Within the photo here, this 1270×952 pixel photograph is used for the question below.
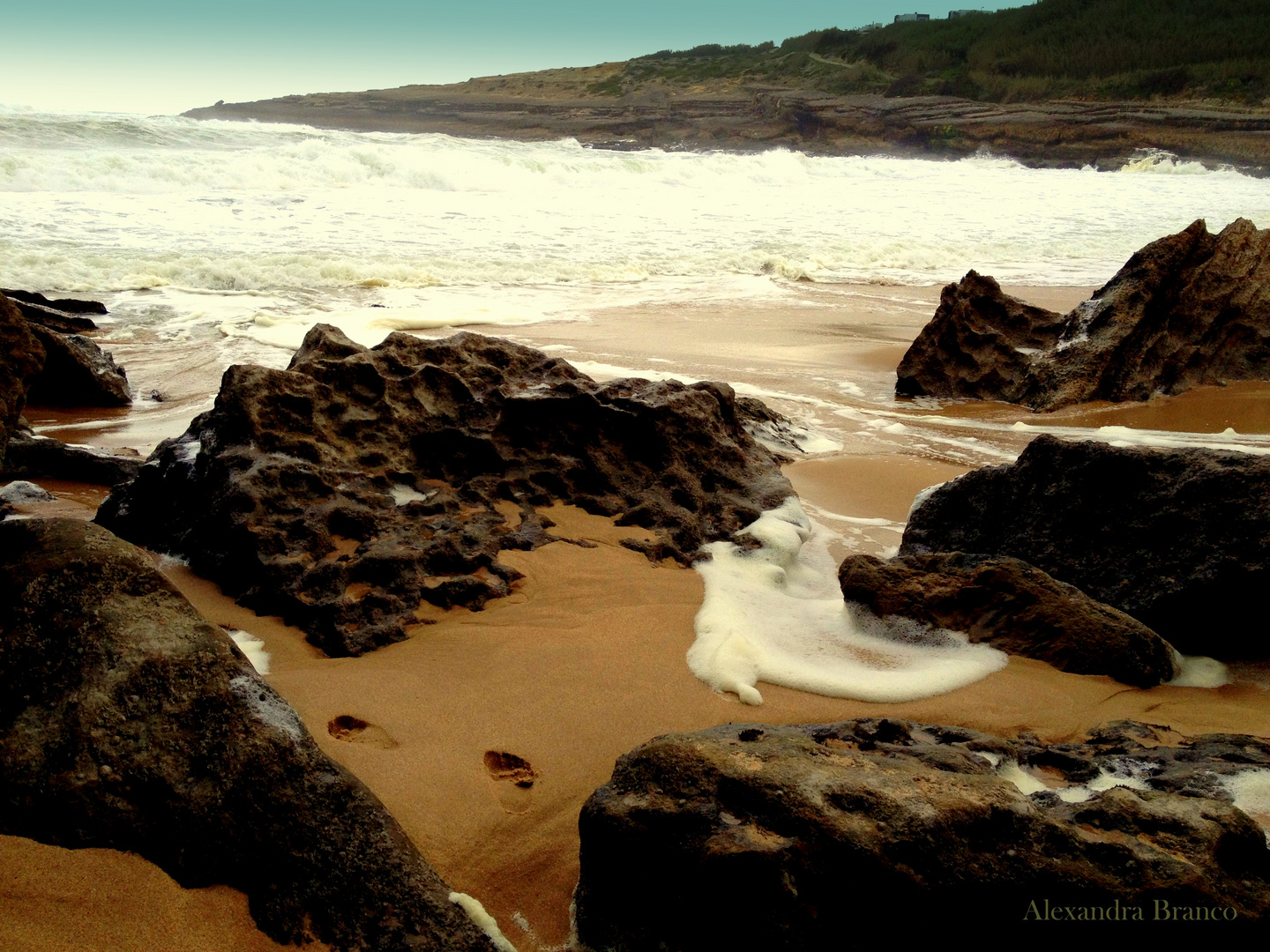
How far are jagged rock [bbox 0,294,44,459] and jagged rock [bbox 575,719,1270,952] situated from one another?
3837 mm

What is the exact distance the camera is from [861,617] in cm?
329

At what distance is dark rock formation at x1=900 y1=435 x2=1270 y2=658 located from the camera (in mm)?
3062

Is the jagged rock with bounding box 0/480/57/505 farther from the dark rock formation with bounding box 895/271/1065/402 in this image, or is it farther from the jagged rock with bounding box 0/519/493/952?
the dark rock formation with bounding box 895/271/1065/402

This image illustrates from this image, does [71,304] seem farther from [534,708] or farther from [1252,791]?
[1252,791]

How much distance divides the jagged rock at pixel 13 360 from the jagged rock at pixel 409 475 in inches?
42.7

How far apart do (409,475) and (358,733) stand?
1.64 m

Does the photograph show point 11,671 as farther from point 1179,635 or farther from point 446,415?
point 1179,635

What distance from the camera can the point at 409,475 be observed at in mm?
3932

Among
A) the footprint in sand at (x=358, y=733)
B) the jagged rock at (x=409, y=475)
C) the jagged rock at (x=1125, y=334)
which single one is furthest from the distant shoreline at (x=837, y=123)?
the footprint in sand at (x=358, y=733)

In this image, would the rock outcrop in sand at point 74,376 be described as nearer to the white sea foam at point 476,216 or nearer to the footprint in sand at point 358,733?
the footprint in sand at point 358,733

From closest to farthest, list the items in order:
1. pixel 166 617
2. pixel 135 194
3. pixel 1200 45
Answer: pixel 166 617, pixel 135 194, pixel 1200 45

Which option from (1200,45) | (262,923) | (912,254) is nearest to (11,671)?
(262,923)

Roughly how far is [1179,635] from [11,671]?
124 inches

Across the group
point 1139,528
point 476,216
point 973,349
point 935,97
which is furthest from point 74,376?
point 935,97
